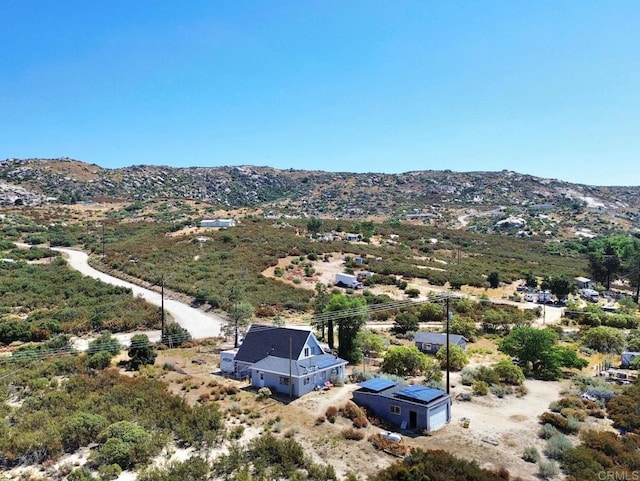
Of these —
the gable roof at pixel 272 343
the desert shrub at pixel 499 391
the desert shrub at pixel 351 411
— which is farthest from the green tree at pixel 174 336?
the desert shrub at pixel 499 391

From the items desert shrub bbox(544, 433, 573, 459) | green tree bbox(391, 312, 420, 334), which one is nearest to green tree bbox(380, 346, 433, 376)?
desert shrub bbox(544, 433, 573, 459)

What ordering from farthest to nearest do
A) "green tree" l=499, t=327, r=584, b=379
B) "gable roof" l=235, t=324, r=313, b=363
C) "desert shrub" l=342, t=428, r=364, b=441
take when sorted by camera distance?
"green tree" l=499, t=327, r=584, b=379
"gable roof" l=235, t=324, r=313, b=363
"desert shrub" l=342, t=428, r=364, b=441

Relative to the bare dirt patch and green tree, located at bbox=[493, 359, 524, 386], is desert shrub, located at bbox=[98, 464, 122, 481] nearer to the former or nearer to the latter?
the bare dirt patch

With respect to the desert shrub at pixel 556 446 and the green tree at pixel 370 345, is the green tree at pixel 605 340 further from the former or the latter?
the desert shrub at pixel 556 446

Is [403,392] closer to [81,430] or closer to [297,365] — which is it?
[297,365]

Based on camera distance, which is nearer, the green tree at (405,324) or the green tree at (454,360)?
the green tree at (454,360)

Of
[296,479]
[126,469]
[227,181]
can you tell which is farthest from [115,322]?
[227,181]

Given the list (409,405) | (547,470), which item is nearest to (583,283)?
(409,405)
